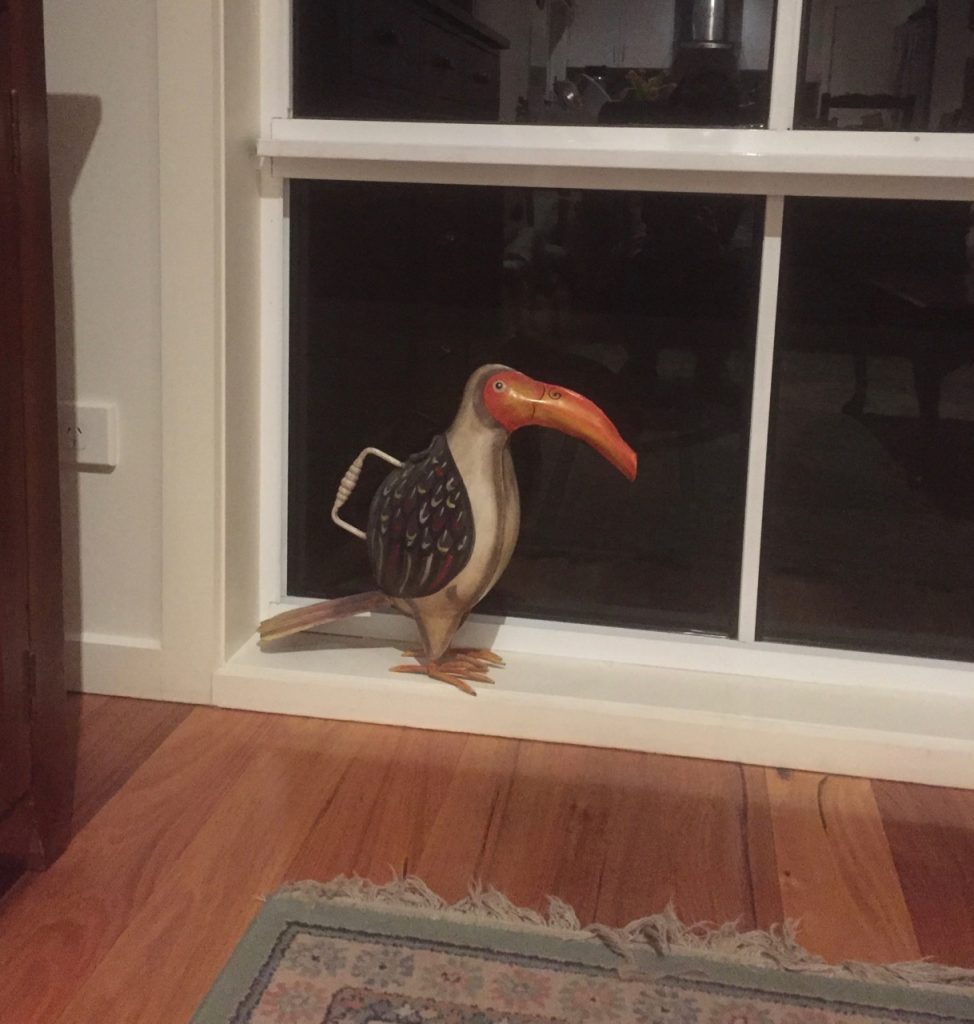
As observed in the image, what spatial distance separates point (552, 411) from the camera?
4.19 ft

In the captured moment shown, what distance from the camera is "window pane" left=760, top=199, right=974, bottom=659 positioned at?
1.33 meters

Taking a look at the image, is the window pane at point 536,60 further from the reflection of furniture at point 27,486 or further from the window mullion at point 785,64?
the reflection of furniture at point 27,486

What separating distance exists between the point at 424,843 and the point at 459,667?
12.0 inches

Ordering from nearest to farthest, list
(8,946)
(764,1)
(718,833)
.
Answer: (8,946) → (718,833) → (764,1)

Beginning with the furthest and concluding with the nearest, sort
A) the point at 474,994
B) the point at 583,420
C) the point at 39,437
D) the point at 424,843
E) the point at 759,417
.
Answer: the point at 759,417 < the point at 583,420 < the point at 424,843 < the point at 39,437 < the point at 474,994

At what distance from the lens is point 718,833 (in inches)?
46.6

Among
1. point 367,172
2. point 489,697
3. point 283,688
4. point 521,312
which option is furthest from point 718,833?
point 367,172

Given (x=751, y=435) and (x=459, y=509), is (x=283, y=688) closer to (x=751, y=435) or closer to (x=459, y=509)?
(x=459, y=509)

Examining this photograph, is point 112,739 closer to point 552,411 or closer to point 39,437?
point 39,437

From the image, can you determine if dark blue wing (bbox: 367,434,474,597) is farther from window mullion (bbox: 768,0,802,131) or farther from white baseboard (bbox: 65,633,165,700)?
window mullion (bbox: 768,0,802,131)

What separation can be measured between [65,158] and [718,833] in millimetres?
1042

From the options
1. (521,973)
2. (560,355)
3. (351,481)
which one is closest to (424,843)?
(521,973)

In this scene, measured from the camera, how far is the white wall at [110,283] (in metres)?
1.32

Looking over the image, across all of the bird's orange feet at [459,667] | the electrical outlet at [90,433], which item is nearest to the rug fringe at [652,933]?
the bird's orange feet at [459,667]
